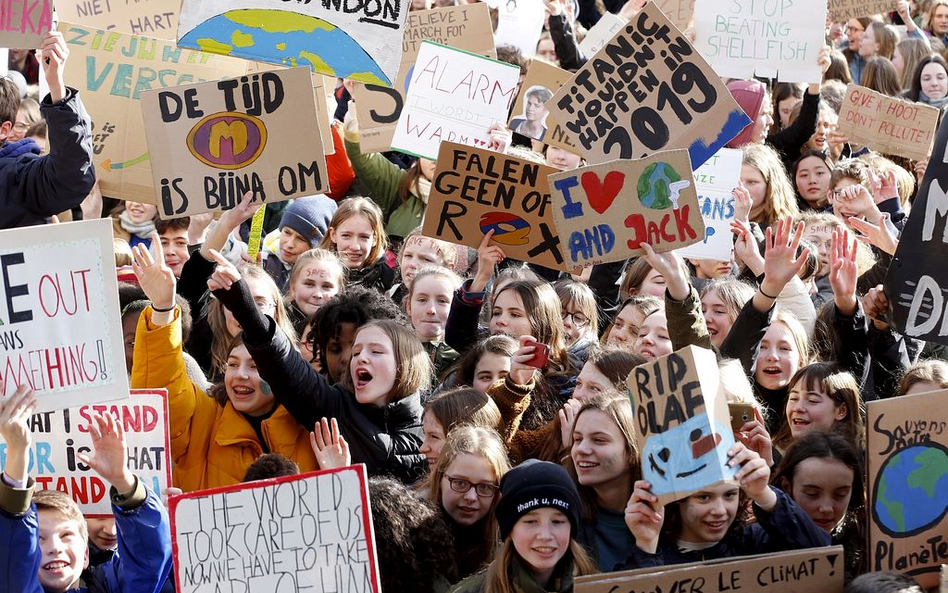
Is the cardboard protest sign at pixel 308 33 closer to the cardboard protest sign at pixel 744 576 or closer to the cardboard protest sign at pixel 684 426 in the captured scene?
the cardboard protest sign at pixel 684 426

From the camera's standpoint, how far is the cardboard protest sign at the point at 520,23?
10.9 m

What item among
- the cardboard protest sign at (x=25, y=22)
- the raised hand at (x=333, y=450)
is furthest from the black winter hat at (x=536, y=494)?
the cardboard protest sign at (x=25, y=22)

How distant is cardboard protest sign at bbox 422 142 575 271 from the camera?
248 inches

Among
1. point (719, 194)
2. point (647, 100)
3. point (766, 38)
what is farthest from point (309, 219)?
point (766, 38)

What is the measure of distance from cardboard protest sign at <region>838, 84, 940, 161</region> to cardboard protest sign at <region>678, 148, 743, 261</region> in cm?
164

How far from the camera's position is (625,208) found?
5.59 meters

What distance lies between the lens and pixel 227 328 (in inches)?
248

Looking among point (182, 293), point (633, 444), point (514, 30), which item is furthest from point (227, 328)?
point (514, 30)

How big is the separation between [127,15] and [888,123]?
4.66 metres

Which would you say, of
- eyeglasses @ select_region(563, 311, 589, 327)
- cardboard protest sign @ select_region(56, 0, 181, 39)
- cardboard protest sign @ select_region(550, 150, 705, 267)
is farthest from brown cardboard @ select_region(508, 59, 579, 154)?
cardboard protest sign @ select_region(550, 150, 705, 267)

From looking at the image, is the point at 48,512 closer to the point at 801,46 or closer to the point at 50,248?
the point at 50,248

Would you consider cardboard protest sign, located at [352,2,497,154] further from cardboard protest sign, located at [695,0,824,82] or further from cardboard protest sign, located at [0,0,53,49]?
cardboard protest sign, located at [0,0,53,49]

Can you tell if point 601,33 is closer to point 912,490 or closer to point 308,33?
point 308,33

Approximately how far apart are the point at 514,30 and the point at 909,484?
7.27m
